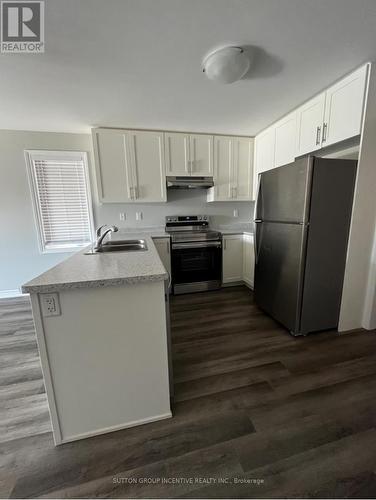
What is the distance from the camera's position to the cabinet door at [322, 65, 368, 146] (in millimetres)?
1713

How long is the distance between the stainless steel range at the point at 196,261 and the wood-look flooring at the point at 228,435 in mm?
1263

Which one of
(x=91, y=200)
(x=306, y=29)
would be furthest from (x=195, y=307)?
(x=306, y=29)

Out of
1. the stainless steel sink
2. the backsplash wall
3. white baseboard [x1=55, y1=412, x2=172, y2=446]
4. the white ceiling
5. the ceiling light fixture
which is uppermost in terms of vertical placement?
the white ceiling

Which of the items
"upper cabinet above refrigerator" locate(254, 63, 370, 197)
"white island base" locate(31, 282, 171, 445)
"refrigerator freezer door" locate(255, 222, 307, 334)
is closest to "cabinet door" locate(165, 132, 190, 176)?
"upper cabinet above refrigerator" locate(254, 63, 370, 197)

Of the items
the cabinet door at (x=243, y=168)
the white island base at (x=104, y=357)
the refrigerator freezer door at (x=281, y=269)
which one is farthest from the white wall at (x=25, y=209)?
the white island base at (x=104, y=357)

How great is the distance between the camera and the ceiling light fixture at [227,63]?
1485 millimetres

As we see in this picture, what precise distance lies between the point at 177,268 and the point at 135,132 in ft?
6.65

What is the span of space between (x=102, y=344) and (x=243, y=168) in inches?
127

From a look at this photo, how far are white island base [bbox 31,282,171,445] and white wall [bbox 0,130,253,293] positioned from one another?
2.49 metres

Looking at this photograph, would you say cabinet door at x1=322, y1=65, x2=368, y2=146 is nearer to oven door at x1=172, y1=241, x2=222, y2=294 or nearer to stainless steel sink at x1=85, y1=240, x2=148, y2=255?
oven door at x1=172, y1=241, x2=222, y2=294

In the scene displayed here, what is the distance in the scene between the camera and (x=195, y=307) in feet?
9.02

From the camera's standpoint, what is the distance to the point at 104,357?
1.12m

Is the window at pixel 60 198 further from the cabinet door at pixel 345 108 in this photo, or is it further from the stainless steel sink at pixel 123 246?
the cabinet door at pixel 345 108

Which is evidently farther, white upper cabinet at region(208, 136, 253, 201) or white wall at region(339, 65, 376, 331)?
white upper cabinet at region(208, 136, 253, 201)
